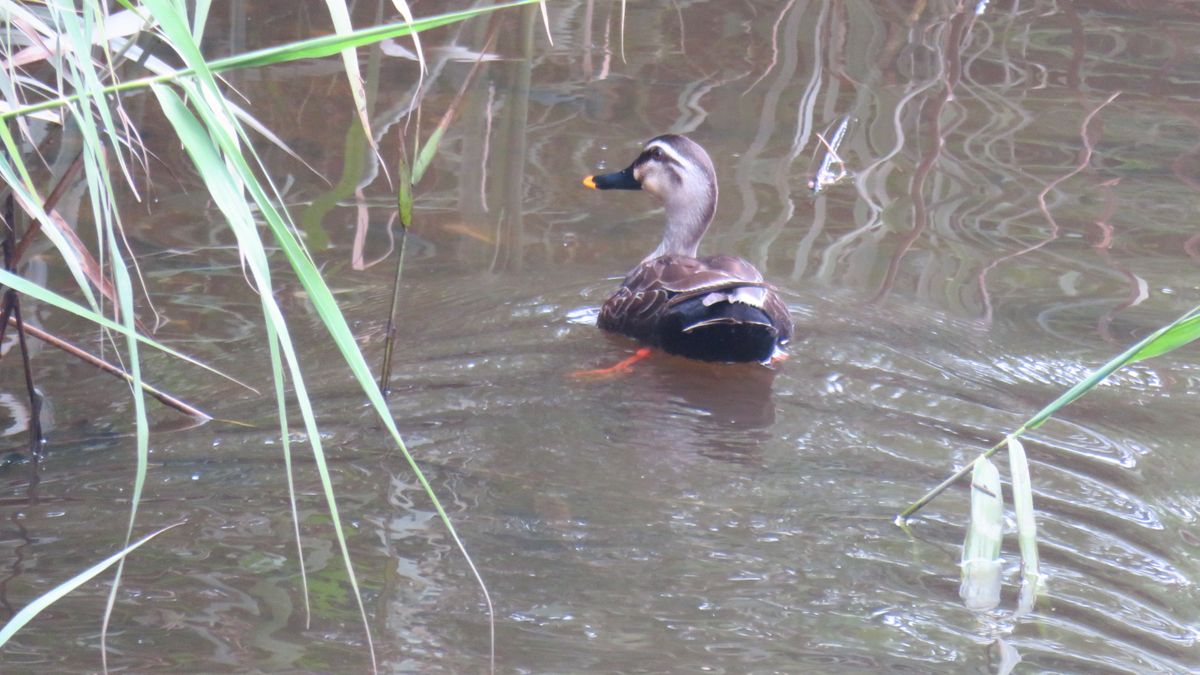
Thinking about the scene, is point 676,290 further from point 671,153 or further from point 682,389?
point 671,153

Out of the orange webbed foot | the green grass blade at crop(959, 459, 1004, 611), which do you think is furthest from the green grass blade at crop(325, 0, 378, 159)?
the orange webbed foot

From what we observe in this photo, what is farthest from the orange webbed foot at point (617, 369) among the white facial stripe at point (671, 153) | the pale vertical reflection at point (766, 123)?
the pale vertical reflection at point (766, 123)

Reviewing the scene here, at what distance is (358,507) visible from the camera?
3.71m

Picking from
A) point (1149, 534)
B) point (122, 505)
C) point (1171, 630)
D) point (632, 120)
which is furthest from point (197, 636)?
point (632, 120)

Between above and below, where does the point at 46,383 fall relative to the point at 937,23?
below

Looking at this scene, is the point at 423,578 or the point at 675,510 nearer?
the point at 423,578

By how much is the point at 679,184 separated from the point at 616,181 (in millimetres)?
320

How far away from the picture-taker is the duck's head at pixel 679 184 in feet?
19.7

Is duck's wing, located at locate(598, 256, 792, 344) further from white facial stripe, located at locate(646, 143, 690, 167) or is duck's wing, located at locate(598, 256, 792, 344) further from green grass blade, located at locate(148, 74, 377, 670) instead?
green grass blade, located at locate(148, 74, 377, 670)

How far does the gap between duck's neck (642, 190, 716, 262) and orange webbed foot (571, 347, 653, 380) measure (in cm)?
80

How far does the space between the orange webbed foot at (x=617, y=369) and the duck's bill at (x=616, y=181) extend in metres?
1.08

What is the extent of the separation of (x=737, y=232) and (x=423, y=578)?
11.2 feet

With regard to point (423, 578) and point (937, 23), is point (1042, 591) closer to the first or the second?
point (423, 578)

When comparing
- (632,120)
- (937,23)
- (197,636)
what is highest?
(937,23)
